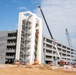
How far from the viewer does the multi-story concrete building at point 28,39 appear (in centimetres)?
11134

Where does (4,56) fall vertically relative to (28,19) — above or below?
below

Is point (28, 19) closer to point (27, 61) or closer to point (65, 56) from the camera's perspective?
point (27, 61)

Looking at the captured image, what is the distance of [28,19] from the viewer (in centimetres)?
11519

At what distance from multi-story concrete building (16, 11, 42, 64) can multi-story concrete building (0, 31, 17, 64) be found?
6057mm

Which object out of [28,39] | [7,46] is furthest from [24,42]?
[7,46]

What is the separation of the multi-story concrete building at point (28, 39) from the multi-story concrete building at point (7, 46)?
606 centimetres

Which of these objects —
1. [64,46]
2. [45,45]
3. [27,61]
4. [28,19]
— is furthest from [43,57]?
[64,46]

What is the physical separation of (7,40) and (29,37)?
1523 cm

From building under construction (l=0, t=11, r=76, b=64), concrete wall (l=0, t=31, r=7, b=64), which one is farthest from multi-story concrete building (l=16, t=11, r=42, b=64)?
concrete wall (l=0, t=31, r=7, b=64)

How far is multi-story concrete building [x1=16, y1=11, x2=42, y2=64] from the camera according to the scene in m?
111

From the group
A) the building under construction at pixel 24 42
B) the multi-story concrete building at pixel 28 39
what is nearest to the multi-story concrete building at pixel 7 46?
the building under construction at pixel 24 42

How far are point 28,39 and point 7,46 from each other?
15.4 metres

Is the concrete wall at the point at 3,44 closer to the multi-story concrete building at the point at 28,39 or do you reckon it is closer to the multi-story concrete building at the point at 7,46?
the multi-story concrete building at the point at 7,46

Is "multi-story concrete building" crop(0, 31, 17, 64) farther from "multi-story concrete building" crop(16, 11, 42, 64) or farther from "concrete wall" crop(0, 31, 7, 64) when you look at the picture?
"multi-story concrete building" crop(16, 11, 42, 64)
